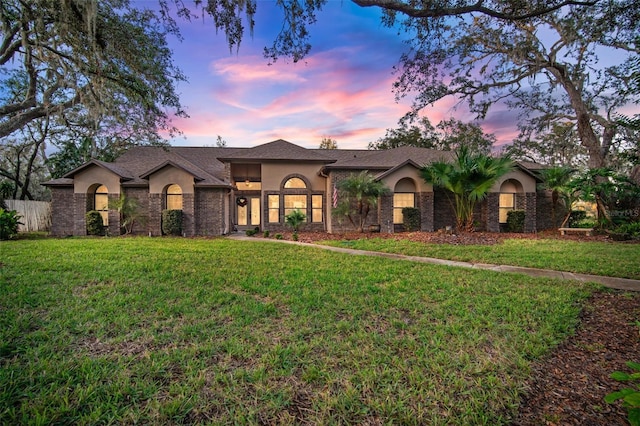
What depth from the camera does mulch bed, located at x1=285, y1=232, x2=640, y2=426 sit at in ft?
7.31

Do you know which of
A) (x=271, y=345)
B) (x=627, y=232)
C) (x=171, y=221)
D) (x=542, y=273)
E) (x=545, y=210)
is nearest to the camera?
(x=271, y=345)

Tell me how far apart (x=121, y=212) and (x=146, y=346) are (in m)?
14.2

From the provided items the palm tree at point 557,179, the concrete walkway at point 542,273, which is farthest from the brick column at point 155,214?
the palm tree at point 557,179

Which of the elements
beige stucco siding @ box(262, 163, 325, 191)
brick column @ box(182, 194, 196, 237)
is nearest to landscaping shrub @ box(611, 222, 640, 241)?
beige stucco siding @ box(262, 163, 325, 191)

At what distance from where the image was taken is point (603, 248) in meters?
9.66

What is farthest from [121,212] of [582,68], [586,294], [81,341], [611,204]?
[582,68]

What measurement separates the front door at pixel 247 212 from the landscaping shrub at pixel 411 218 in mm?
9071

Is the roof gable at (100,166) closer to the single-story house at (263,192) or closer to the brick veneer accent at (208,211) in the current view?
the single-story house at (263,192)

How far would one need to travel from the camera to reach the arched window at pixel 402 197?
16094 mm

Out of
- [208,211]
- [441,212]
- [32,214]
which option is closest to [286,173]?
[208,211]

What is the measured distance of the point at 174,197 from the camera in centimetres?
1527

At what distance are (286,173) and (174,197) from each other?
605cm

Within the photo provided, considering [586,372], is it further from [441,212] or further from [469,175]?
[441,212]

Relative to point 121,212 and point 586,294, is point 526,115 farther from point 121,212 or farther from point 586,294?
point 121,212
